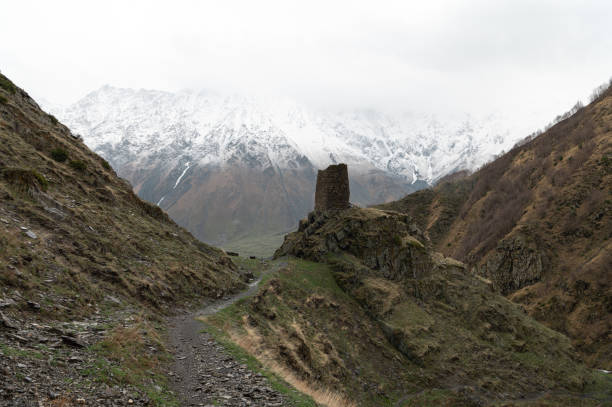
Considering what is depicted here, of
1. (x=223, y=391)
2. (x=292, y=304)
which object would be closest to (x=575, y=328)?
(x=292, y=304)

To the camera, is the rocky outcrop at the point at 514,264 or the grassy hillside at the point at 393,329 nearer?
the grassy hillside at the point at 393,329

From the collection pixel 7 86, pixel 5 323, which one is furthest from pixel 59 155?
pixel 5 323

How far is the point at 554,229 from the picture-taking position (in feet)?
269

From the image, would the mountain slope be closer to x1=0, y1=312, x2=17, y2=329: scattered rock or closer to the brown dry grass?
the brown dry grass

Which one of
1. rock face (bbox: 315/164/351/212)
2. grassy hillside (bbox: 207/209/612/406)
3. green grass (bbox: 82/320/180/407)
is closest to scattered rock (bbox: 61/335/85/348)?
green grass (bbox: 82/320/180/407)

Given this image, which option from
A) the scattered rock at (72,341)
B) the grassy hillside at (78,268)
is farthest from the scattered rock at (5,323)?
the scattered rock at (72,341)

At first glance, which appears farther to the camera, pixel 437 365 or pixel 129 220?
pixel 437 365

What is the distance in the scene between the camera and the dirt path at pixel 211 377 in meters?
12.5

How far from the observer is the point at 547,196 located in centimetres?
8925

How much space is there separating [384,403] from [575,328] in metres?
55.0

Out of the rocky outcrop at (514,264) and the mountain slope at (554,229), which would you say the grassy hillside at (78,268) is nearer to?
the mountain slope at (554,229)

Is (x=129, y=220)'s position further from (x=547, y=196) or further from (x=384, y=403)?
(x=547, y=196)

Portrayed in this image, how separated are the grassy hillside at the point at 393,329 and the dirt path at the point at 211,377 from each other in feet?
9.21

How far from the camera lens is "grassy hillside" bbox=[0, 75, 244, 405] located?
10938 mm
